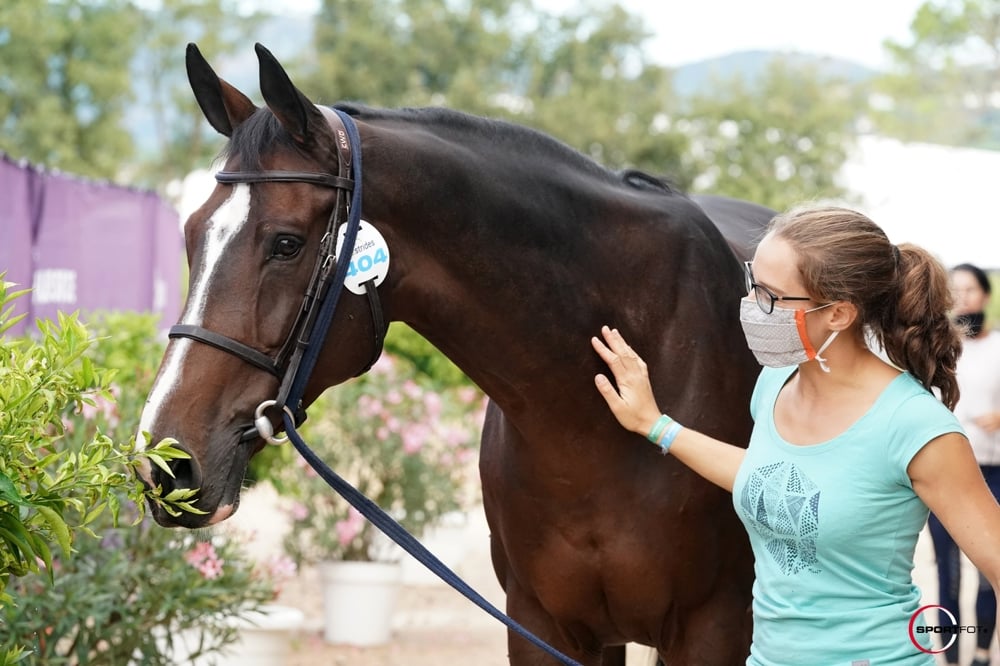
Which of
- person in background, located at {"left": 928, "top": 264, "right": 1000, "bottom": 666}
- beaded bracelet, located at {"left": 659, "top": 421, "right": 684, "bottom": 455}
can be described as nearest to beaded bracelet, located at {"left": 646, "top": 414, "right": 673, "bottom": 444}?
beaded bracelet, located at {"left": 659, "top": 421, "right": 684, "bottom": 455}

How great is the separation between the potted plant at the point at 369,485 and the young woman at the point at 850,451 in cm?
406

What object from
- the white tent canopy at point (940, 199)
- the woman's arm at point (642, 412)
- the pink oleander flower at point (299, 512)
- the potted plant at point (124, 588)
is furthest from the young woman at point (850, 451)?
the white tent canopy at point (940, 199)

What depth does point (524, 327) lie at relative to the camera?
2.57 metres

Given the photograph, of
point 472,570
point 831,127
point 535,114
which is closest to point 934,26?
point 535,114

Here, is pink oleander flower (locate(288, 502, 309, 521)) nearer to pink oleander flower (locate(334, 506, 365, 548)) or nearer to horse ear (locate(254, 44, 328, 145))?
pink oleander flower (locate(334, 506, 365, 548))

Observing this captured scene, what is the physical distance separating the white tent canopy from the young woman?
6.63 meters

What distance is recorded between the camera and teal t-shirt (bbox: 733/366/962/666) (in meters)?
2.06

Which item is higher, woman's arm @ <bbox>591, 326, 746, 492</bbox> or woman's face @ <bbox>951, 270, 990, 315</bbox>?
woman's face @ <bbox>951, 270, 990, 315</bbox>

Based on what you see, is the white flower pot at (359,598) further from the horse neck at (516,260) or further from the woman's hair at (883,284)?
the woman's hair at (883,284)

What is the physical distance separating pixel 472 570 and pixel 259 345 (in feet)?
19.5

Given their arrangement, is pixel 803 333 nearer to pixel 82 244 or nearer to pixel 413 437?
pixel 413 437

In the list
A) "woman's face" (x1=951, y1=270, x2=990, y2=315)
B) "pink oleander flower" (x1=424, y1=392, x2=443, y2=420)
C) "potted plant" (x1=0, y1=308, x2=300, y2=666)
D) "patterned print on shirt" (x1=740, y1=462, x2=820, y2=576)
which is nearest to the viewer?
"patterned print on shirt" (x1=740, y1=462, x2=820, y2=576)

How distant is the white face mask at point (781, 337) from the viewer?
2156 mm

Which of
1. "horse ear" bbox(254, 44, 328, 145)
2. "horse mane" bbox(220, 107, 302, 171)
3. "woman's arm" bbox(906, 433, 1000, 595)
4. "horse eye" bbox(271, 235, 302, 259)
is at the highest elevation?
"horse ear" bbox(254, 44, 328, 145)
